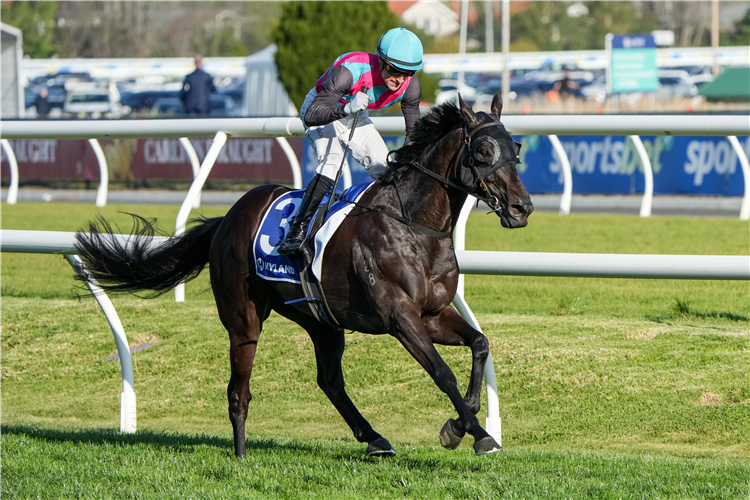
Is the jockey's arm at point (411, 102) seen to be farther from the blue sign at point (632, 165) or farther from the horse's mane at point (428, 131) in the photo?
the blue sign at point (632, 165)

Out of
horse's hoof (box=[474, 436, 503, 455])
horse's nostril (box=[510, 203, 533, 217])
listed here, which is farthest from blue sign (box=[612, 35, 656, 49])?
horse's hoof (box=[474, 436, 503, 455])

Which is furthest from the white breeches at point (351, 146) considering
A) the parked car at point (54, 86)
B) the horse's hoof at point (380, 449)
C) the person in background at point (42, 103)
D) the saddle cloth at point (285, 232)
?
the parked car at point (54, 86)

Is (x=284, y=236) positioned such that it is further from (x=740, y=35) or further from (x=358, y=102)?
(x=740, y=35)

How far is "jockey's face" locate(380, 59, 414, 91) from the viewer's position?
424cm

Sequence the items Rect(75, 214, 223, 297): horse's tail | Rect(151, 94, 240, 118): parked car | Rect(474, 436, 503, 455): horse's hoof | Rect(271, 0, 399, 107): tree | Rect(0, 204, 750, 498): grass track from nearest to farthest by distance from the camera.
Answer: Rect(474, 436, 503, 455): horse's hoof
Rect(0, 204, 750, 498): grass track
Rect(75, 214, 223, 297): horse's tail
Rect(271, 0, 399, 107): tree
Rect(151, 94, 240, 118): parked car

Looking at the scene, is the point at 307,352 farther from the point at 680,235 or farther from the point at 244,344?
the point at 680,235

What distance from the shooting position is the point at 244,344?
4586mm

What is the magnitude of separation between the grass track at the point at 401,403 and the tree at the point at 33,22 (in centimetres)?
4502

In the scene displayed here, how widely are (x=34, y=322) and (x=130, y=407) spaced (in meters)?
1.81

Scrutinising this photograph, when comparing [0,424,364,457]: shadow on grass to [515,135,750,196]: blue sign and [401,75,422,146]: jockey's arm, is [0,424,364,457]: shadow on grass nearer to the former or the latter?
[401,75,422,146]: jockey's arm

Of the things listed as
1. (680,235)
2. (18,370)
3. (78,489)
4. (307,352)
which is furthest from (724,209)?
(78,489)

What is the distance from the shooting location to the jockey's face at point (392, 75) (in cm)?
424

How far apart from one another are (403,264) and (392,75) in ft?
2.92

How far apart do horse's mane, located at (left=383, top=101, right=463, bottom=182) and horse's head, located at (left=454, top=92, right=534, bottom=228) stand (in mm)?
138
